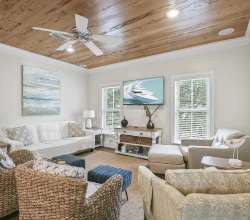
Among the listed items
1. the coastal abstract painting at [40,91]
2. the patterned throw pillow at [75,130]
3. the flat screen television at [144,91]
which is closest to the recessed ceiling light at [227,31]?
the flat screen television at [144,91]

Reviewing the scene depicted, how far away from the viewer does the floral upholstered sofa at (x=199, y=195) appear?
0.94m

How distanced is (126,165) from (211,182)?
281 cm

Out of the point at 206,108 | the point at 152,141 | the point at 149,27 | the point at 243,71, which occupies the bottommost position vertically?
the point at 152,141

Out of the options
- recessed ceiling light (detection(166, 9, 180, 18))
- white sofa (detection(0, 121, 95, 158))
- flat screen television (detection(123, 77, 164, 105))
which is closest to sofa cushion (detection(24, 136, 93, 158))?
white sofa (detection(0, 121, 95, 158))

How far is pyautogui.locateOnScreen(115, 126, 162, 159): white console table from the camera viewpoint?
4.07 m

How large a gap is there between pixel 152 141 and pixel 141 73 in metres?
1.96

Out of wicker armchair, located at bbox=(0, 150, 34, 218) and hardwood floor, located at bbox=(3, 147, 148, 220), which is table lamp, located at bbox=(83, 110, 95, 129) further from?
wicker armchair, located at bbox=(0, 150, 34, 218)

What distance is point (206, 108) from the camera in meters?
3.77

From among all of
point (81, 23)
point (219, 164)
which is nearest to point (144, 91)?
point (81, 23)

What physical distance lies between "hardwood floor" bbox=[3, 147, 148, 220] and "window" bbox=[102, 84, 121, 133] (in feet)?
2.65

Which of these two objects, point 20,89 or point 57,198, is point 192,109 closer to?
point 57,198

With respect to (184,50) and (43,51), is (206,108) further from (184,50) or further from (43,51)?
(43,51)

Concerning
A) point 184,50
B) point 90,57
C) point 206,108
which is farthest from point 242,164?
point 90,57

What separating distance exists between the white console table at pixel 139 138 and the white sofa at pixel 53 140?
3.00 ft
